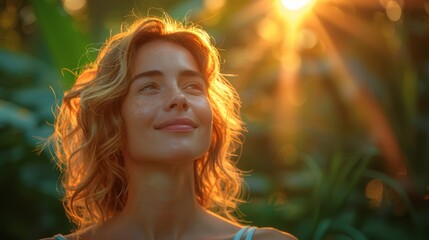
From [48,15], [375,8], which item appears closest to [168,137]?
[48,15]

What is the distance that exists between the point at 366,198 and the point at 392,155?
0.31 metres

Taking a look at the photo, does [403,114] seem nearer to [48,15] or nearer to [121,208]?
[48,15]

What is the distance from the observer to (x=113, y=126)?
2785mm

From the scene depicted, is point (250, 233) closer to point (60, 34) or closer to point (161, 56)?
point (161, 56)

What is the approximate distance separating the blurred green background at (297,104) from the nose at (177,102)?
3.88 feet

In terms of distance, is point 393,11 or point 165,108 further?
point 393,11

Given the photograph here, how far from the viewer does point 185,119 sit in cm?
262

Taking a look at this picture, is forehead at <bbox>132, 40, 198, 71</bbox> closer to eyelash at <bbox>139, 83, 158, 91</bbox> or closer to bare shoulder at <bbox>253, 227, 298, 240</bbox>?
eyelash at <bbox>139, 83, 158, 91</bbox>

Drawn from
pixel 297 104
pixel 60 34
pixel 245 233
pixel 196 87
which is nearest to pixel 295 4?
pixel 297 104

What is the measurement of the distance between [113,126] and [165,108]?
0.24 metres

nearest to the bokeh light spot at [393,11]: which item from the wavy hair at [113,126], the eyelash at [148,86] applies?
the wavy hair at [113,126]

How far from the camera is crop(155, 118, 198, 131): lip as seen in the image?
260 centimetres

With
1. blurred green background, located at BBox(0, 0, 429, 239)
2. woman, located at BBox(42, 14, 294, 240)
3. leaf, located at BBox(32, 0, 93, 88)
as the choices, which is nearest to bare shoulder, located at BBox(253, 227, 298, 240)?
woman, located at BBox(42, 14, 294, 240)

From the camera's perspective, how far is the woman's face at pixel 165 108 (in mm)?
2604
